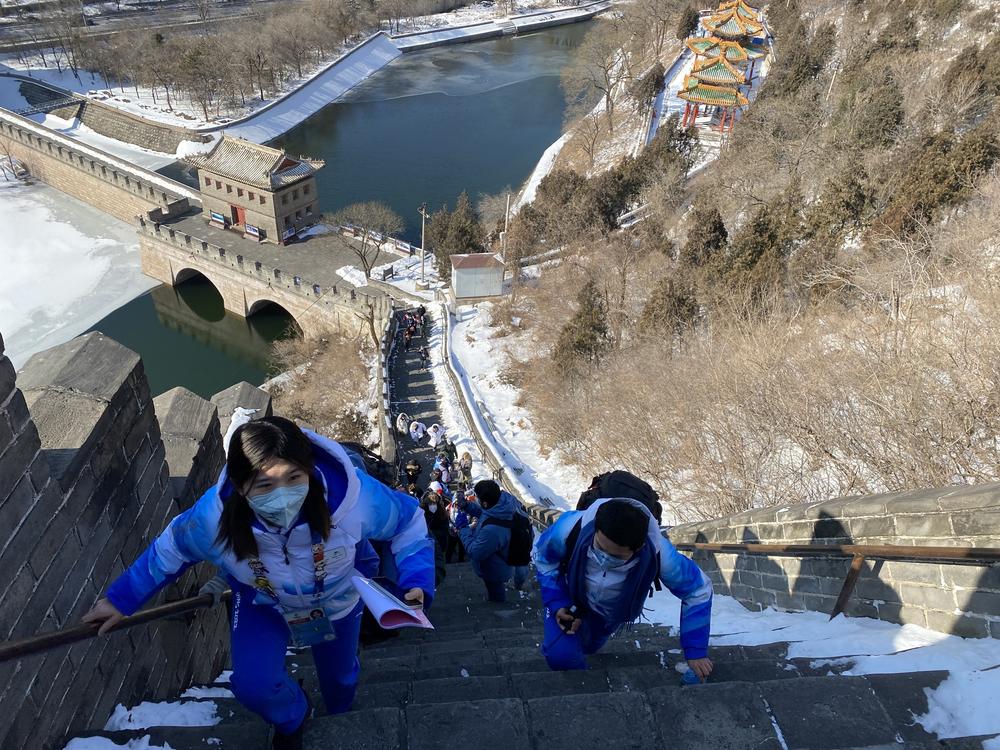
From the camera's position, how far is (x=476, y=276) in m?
21.3

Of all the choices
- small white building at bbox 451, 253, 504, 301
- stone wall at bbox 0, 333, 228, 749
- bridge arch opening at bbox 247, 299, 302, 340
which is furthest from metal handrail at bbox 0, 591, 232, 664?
bridge arch opening at bbox 247, 299, 302, 340

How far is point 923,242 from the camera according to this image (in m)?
13.6

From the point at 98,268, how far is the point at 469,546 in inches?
1156

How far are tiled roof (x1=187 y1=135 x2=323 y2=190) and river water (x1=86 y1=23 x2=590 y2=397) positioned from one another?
4848 mm

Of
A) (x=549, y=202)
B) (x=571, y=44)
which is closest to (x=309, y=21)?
(x=571, y=44)

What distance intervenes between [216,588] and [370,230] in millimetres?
24756

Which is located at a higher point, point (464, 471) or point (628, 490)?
point (628, 490)

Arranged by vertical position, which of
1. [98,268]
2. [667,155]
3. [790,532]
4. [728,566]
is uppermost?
[790,532]

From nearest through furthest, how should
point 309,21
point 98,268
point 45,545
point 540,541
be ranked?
point 45,545
point 540,541
point 98,268
point 309,21

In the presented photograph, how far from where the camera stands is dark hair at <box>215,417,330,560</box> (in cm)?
227

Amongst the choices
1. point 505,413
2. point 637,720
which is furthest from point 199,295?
point 637,720

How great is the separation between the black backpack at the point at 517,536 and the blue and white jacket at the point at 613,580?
64.8 inches

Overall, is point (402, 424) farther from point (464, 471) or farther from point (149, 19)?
point (149, 19)

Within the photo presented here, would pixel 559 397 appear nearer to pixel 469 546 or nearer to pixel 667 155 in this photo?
pixel 469 546
